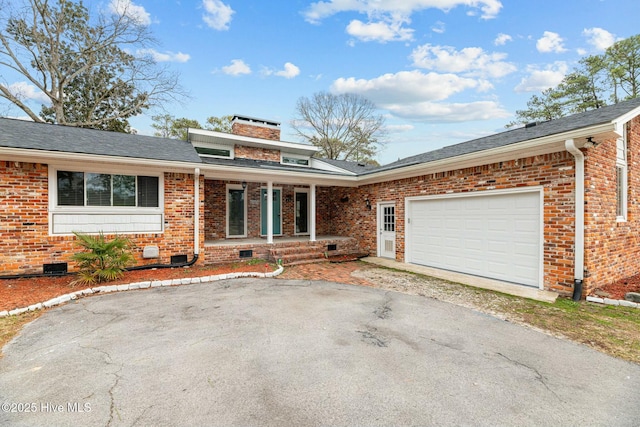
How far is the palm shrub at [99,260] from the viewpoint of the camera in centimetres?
590

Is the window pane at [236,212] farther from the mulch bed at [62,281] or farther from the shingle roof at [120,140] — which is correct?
the mulch bed at [62,281]

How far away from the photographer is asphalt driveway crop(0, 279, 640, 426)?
2.16 metres

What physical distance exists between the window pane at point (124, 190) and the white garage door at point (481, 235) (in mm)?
7802

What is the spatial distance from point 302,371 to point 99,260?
571cm

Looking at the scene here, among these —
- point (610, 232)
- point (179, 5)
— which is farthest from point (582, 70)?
point (179, 5)

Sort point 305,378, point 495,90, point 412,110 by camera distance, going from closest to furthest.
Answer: point 305,378
point 495,90
point 412,110

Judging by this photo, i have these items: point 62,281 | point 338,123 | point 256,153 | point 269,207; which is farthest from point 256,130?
point 338,123

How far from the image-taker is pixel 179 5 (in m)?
11.1

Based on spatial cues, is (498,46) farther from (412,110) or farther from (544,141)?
(412,110)

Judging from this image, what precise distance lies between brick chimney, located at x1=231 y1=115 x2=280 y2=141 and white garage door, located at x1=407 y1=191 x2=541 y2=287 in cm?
762

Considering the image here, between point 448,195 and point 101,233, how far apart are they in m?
8.74

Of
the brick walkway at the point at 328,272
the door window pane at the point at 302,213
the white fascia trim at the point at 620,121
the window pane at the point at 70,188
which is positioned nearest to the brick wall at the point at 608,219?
the white fascia trim at the point at 620,121

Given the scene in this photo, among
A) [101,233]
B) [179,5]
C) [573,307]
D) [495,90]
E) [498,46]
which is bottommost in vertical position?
[573,307]

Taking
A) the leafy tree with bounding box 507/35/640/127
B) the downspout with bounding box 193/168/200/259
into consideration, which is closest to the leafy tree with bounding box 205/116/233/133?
the downspout with bounding box 193/168/200/259
